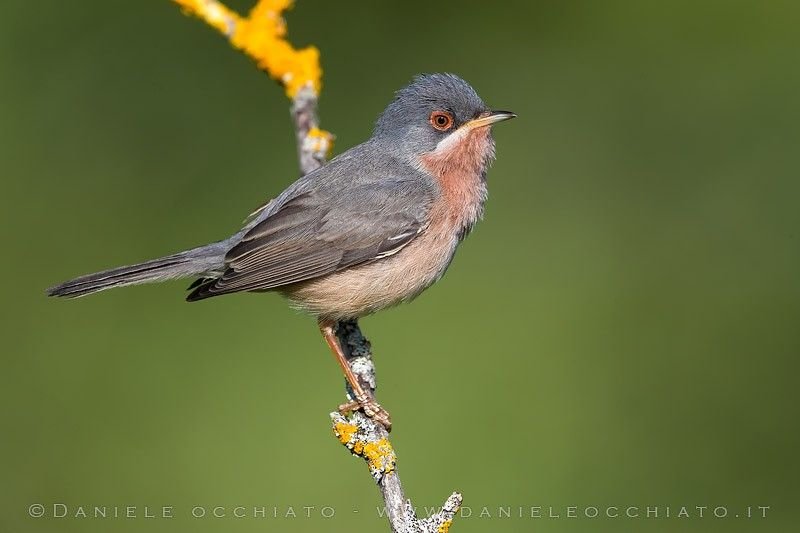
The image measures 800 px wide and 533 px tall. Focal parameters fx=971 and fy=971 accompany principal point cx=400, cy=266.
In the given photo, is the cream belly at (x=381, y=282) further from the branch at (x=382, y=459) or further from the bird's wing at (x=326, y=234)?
the branch at (x=382, y=459)

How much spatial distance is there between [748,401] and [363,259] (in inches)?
99.5

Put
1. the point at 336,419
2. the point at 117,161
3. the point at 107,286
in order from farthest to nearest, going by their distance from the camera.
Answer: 1. the point at 117,161
2. the point at 107,286
3. the point at 336,419

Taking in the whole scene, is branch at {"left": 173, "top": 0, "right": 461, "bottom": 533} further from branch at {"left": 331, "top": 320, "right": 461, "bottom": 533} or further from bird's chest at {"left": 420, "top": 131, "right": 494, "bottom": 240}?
bird's chest at {"left": 420, "top": 131, "right": 494, "bottom": 240}

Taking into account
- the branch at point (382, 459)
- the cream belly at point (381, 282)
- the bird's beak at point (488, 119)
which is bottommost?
the branch at point (382, 459)

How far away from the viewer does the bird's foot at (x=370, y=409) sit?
15.3ft

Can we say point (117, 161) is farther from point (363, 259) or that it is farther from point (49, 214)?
point (363, 259)

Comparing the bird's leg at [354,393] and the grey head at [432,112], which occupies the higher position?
the grey head at [432,112]

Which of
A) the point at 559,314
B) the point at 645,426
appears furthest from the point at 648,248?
the point at 645,426

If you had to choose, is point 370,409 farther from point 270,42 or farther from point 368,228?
point 270,42

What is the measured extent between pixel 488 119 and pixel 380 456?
185 cm

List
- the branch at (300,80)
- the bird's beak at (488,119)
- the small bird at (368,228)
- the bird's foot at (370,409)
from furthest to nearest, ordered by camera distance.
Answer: the bird's beak at (488,119) → the small bird at (368,228) → the bird's foot at (370,409) → the branch at (300,80)

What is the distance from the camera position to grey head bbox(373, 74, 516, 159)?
5.06 m

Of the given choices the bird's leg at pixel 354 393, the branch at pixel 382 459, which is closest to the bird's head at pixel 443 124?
the bird's leg at pixel 354 393

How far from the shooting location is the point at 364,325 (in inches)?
225
